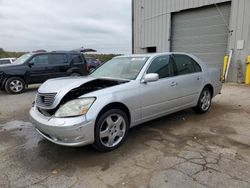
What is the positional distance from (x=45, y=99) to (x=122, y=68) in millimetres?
1637

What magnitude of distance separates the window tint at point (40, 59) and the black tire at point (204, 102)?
23.3ft

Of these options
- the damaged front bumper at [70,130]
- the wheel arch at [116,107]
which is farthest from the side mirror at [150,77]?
the damaged front bumper at [70,130]

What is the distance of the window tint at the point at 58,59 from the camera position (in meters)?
9.82

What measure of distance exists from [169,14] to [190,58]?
8350 mm

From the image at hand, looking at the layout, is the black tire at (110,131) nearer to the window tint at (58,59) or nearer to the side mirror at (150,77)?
the side mirror at (150,77)

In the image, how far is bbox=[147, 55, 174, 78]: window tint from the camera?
13.4ft

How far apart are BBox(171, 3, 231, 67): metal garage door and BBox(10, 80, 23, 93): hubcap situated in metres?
8.58

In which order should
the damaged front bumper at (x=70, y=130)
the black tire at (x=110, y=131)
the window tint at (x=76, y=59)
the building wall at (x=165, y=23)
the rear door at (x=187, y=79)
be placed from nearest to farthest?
the damaged front bumper at (x=70, y=130), the black tire at (x=110, y=131), the rear door at (x=187, y=79), the building wall at (x=165, y=23), the window tint at (x=76, y=59)

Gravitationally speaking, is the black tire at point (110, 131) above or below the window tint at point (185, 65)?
below

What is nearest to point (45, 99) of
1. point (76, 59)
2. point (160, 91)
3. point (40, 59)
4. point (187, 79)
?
point (160, 91)

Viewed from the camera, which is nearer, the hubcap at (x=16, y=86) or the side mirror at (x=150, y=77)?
the side mirror at (x=150, y=77)

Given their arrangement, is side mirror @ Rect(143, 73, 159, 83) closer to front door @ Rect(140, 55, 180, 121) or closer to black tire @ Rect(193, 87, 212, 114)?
front door @ Rect(140, 55, 180, 121)

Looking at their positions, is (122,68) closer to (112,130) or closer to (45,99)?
(112,130)

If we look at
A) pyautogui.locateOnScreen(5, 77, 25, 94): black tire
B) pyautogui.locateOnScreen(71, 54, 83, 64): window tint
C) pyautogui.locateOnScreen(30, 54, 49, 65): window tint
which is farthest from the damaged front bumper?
pyautogui.locateOnScreen(71, 54, 83, 64): window tint
